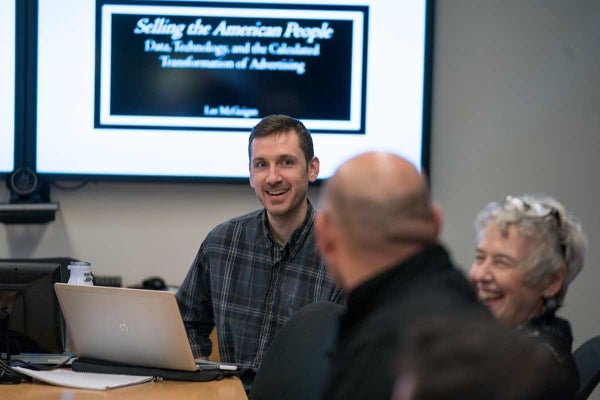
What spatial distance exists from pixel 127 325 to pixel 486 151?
7.45ft

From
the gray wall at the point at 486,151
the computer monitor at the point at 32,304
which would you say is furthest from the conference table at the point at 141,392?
the gray wall at the point at 486,151

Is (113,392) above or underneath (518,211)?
underneath

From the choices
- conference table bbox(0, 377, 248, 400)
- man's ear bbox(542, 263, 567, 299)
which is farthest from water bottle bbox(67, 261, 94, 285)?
man's ear bbox(542, 263, 567, 299)

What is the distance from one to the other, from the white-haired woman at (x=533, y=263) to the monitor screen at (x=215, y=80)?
1988 millimetres

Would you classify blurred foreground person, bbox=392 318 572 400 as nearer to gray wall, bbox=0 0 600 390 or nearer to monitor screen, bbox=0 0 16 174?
gray wall, bbox=0 0 600 390

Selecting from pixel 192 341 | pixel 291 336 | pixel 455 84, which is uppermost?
pixel 455 84

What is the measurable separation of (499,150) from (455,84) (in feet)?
1.25

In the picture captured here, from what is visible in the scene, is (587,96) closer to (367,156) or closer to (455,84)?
(455,84)

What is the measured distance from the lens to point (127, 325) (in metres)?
2.69

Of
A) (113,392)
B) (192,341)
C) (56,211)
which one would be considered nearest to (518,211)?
(113,392)

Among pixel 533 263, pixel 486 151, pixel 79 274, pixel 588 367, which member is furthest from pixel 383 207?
pixel 486 151

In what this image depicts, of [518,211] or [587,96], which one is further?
[587,96]

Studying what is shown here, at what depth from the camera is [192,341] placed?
3342 mm

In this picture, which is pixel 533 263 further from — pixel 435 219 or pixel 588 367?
pixel 435 219
